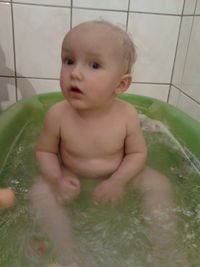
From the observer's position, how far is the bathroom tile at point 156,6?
4.40ft

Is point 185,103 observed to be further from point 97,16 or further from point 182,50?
point 97,16

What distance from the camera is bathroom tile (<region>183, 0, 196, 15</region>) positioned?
128cm

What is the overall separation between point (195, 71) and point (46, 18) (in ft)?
2.22

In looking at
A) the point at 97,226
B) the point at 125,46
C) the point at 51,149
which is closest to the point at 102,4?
the point at 125,46

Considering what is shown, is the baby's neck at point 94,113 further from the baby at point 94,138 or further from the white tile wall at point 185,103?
the white tile wall at point 185,103

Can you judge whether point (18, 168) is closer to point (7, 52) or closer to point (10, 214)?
point (10, 214)

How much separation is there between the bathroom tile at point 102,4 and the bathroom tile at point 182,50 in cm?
28

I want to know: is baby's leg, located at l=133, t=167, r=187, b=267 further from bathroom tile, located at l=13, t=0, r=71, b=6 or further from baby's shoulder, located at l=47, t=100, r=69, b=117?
bathroom tile, located at l=13, t=0, r=71, b=6

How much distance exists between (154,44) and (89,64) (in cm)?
81

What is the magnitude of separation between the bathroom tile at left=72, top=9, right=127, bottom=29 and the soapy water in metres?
0.69

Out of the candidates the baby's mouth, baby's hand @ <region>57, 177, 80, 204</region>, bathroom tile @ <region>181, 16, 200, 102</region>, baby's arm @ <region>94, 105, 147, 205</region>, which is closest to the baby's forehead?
the baby's mouth

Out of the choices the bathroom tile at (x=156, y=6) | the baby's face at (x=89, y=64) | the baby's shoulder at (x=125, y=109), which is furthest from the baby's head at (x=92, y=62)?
the bathroom tile at (x=156, y=6)

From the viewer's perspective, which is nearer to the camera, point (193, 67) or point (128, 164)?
point (128, 164)

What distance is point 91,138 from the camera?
2.64 feet
